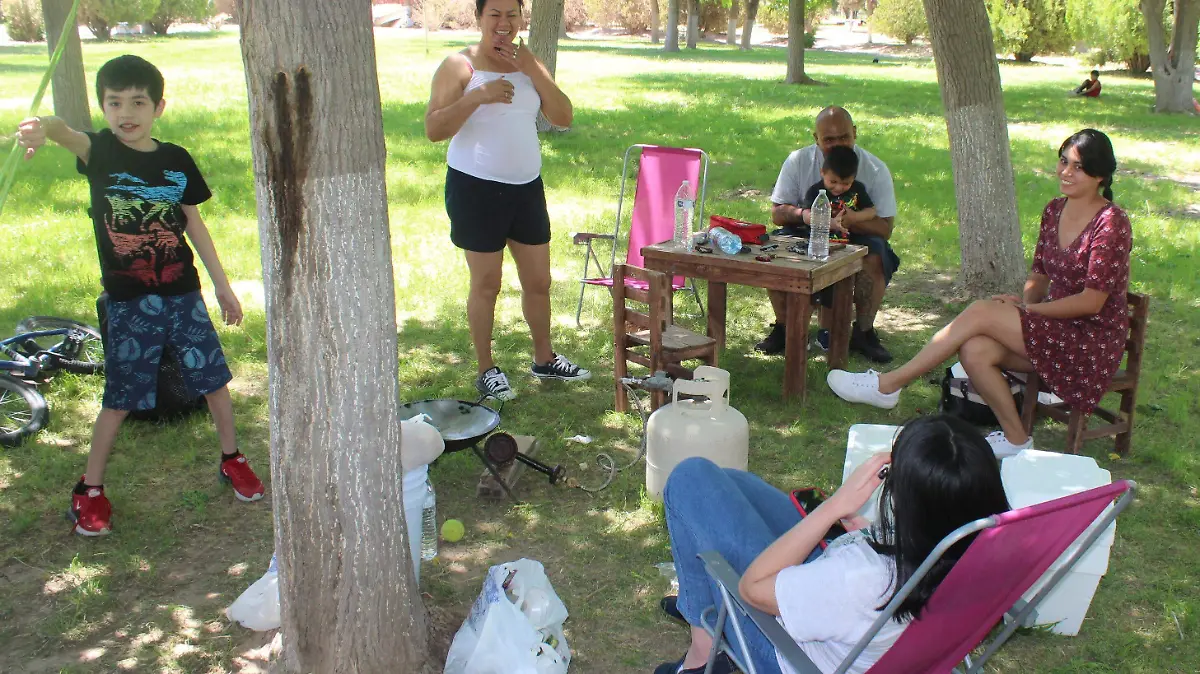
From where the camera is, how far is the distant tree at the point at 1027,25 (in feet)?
104

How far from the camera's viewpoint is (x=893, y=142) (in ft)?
44.9

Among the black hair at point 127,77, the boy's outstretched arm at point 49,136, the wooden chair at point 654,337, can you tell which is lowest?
the wooden chair at point 654,337

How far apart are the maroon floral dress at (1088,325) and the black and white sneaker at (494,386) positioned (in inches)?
97.6

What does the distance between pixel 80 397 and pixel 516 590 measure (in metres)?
3.21

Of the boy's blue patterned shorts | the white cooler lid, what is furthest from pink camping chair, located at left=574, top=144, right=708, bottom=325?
the white cooler lid

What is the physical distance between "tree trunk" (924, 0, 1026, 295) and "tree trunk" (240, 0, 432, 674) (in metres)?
4.93

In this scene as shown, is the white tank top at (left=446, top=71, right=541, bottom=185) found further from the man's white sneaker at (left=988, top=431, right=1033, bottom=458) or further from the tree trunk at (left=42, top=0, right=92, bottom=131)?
the tree trunk at (left=42, top=0, right=92, bottom=131)

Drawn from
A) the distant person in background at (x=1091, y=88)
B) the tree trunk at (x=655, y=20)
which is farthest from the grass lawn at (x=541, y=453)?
the tree trunk at (x=655, y=20)

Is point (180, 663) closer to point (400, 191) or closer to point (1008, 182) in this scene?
point (1008, 182)

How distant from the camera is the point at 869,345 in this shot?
19.1 feet

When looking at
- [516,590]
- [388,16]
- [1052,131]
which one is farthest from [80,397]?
[388,16]

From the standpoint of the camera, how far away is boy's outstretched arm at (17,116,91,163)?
321 cm

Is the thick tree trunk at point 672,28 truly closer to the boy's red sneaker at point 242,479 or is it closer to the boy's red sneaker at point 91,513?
the boy's red sneaker at point 242,479

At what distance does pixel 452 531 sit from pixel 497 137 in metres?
2.00
